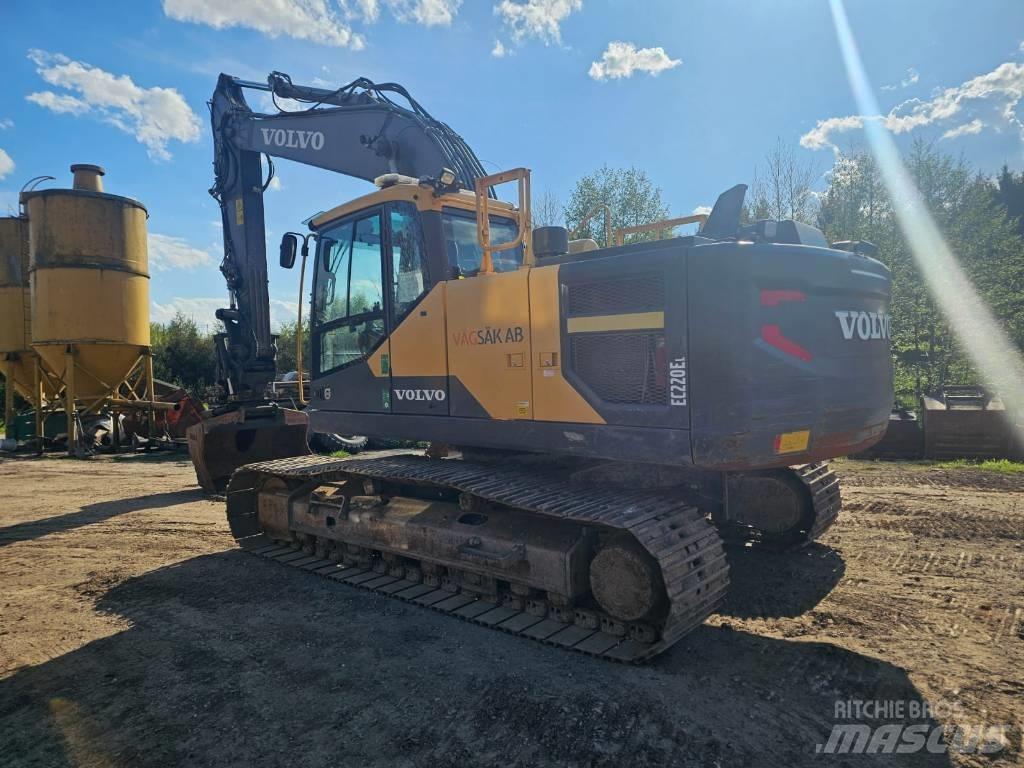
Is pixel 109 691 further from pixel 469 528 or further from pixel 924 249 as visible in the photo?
pixel 924 249

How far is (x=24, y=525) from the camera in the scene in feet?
25.2

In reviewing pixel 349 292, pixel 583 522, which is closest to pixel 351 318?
pixel 349 292

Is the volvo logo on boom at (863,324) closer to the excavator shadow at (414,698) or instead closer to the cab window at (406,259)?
the excavator shadow at (414,698)

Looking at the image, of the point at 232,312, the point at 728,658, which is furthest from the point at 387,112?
the point at 728,658

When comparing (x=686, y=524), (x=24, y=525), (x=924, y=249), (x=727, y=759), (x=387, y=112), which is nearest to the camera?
(x=727, y=759)

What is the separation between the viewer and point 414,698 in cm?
329

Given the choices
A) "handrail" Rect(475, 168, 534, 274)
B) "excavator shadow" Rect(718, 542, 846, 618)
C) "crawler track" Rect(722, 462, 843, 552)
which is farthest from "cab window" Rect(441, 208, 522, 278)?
"excavator shadow" Rect(718, 542, 846, 618)

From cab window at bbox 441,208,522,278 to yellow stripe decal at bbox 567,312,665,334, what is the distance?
1.18 meters

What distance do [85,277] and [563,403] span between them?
1371cm

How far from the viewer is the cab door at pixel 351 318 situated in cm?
522

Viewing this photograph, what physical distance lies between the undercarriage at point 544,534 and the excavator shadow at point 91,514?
112 inches

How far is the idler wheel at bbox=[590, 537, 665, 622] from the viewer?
3531 millimetres

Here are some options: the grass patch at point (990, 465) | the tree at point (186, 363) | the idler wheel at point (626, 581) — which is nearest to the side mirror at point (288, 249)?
the idler wheel at point (626, 581)

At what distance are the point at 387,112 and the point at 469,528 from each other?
174 inches
